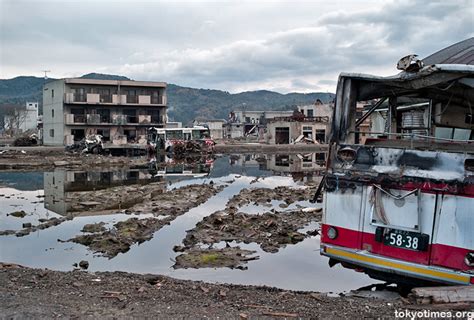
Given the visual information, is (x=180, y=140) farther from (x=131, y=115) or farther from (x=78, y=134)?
(x=78, y=134)

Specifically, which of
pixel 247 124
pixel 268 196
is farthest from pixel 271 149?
pixel 247 124

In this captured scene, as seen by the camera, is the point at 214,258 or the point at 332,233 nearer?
the point at 332,233

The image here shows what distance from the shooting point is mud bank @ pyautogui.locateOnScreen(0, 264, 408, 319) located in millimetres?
4977

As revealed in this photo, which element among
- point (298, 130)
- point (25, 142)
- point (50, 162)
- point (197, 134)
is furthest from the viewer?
point (298, 130)

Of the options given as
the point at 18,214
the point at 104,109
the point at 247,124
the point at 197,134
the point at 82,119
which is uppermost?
the point at 104,109

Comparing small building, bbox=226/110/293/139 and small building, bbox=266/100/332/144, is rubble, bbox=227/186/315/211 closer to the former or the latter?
small building, bbox=266/100/332/144

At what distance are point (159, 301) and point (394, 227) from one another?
3280 mm

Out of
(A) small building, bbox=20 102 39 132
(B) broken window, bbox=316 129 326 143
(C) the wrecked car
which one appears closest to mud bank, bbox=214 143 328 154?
(B) broken window, bbox=316 129 326 143

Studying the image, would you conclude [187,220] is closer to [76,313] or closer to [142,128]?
[76,313]

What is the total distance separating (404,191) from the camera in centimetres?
568

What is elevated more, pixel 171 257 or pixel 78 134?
pixel 78 134

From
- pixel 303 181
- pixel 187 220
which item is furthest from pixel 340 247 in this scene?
pixel 303 181

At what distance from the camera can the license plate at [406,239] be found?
5520 millimetres

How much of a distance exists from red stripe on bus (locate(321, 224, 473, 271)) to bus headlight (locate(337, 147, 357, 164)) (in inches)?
40.0
